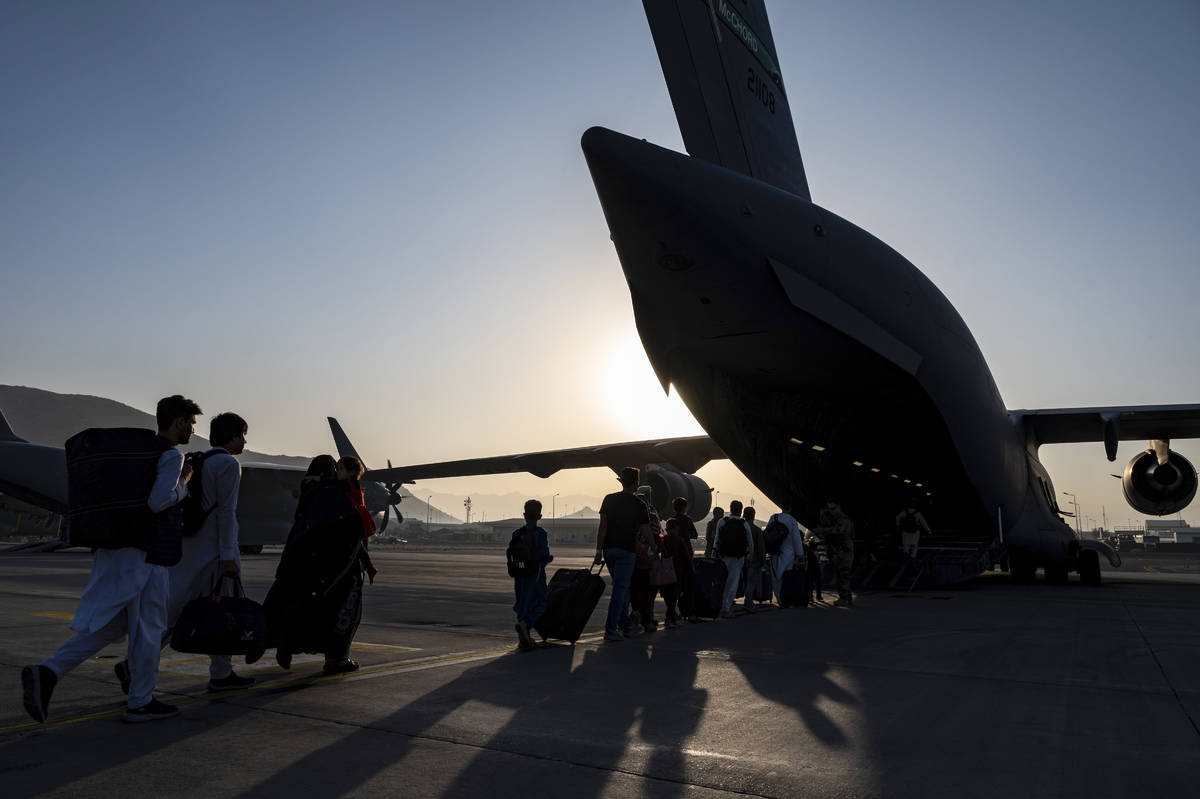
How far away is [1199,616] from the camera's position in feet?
34.0

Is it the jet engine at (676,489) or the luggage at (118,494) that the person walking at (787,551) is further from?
the luggage at (118,494)

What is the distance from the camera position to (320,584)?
208 inches

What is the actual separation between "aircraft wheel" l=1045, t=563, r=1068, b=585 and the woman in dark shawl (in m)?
18.3

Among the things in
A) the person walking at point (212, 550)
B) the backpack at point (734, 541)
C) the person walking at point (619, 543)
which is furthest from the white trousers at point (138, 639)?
the backpack at point (734, 541)

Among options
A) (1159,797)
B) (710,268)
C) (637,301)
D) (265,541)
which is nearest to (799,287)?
(710,268)

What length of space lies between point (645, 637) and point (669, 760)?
434 cm

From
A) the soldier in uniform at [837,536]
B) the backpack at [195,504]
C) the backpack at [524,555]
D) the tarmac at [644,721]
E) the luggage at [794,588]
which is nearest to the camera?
the tarmac at [644,721]

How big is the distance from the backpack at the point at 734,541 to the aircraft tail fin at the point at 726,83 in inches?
238

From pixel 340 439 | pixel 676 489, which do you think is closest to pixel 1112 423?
pixel 676 489

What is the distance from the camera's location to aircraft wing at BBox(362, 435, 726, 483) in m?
20.2

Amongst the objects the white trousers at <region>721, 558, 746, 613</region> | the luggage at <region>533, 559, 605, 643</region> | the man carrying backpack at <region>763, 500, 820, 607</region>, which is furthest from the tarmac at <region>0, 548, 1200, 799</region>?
the man carrying backpack at <region>763, 500, 820, 607</region>

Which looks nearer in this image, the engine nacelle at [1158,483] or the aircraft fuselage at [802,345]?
the aircraft fuselage at [802,345]

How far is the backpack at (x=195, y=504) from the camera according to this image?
4578 mm

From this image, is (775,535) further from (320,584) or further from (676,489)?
(320,584)
